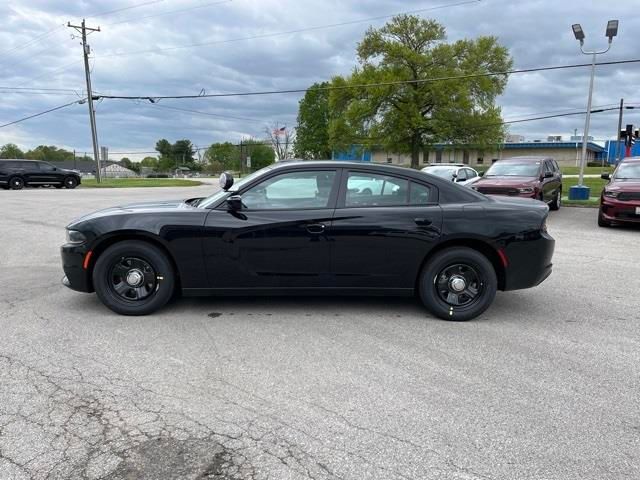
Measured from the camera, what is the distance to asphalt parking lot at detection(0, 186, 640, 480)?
258 centimetres

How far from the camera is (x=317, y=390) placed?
10.9 ft

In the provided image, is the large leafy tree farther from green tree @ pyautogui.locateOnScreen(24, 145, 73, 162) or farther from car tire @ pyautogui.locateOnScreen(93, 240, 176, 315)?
green tree @ pyautogui.locateOnScreen(24, 145, 73, 162)

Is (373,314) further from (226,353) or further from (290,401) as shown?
(290,401)

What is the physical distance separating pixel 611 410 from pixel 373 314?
229 centimetres

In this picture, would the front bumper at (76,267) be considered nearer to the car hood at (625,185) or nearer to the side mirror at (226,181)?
the side mirror at (226,181)

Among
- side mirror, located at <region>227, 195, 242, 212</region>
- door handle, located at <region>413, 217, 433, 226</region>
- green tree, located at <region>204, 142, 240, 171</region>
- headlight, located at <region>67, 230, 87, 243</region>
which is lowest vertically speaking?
headlight, located at <region>67, 230, 87, 243</region>

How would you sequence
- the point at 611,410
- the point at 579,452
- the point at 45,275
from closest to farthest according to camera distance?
the point at 579,452, the point at 611,410, the point at 45,275

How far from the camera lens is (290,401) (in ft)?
10.4

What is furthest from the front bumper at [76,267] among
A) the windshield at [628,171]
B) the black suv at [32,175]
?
the black suv at [32,175]

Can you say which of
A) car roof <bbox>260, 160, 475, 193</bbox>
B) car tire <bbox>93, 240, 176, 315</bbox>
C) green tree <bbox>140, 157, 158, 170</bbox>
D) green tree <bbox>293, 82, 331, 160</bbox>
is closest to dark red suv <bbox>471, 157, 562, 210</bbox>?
car roof <bbox>260, 160, 475, 193</bbox>

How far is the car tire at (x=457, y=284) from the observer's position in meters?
4.78

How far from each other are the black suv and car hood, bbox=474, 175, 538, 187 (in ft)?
82.5

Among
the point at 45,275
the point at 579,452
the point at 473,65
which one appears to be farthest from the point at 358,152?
the point at 579,452

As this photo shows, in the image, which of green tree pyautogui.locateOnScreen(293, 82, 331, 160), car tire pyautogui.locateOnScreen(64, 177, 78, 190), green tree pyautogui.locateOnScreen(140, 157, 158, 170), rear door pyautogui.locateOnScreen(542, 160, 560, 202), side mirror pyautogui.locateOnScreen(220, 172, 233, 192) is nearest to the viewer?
side mirror pyautogui.locateOnScreen(220, 172, 233, 192)
